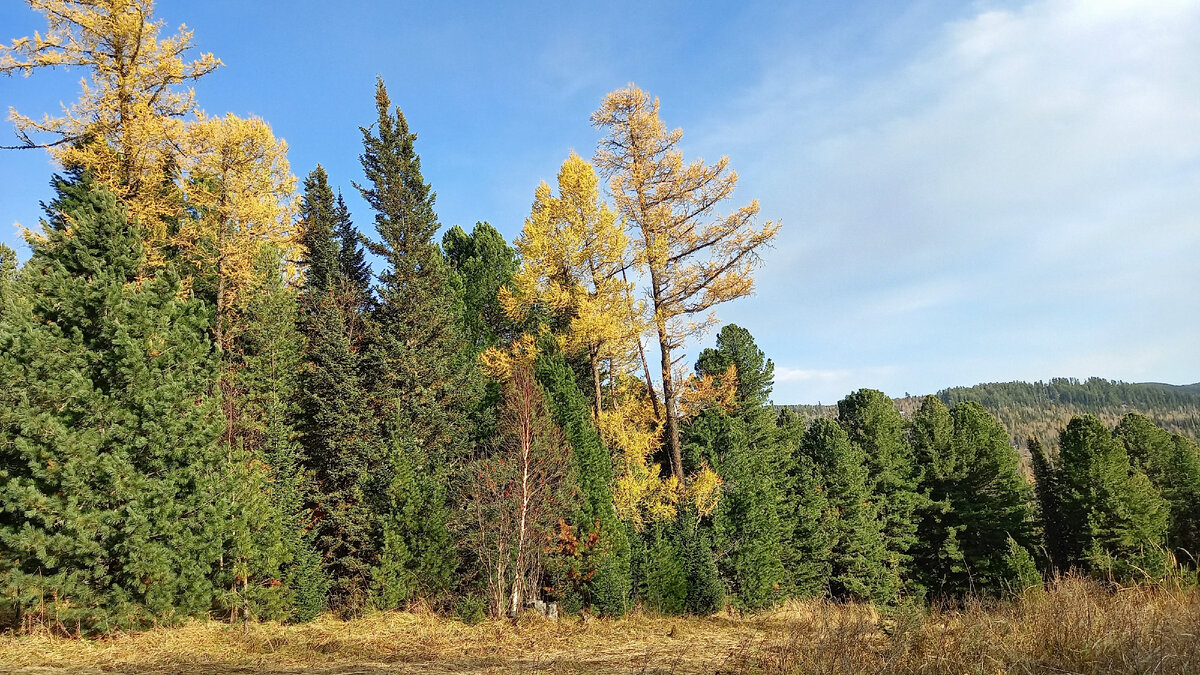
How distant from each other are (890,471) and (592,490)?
20675 mm

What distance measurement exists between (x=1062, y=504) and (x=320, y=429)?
117ft

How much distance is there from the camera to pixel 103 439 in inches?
478

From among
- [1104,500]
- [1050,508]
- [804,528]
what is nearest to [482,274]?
[804,528]

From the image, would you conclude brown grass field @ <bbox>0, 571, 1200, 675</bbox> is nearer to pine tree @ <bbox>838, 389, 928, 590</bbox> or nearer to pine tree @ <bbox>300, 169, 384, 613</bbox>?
pine tree @ <bbox>300, 169, 384, 613</bbox>

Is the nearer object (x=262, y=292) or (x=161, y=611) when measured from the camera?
(x=161, y=611)

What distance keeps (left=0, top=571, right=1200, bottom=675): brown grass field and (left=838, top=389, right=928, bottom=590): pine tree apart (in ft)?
67.1

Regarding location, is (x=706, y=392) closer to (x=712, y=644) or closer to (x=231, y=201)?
(x=712, y=644)

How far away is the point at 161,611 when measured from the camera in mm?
12383

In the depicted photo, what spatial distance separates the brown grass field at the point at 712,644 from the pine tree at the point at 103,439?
1048 mm

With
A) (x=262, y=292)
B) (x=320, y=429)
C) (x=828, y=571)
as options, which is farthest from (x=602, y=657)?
(x=828, y=571)

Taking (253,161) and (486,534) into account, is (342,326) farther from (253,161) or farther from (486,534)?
(486,534)

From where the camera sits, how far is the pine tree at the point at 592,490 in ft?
59.5

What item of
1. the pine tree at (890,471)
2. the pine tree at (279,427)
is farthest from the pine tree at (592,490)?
the pine tree at (890,471)

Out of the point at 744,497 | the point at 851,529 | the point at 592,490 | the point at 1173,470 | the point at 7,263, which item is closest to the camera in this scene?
the point at 592,490
